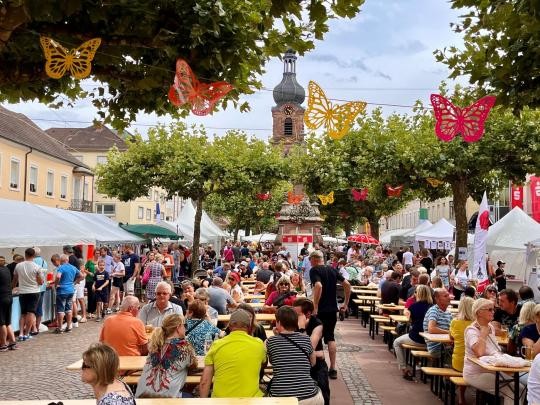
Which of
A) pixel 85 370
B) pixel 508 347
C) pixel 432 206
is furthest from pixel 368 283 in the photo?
pixel 432 206

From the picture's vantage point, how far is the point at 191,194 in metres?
31.1

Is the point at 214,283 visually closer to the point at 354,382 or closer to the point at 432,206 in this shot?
the point at 354,382

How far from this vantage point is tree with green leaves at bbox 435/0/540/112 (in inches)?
273

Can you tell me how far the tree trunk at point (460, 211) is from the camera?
21844 millimetres

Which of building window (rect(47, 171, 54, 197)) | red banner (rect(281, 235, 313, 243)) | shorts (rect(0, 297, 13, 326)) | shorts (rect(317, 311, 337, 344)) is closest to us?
shorts (rect(317, 311, 337, 344))

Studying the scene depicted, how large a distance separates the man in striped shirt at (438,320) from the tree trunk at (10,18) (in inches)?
267

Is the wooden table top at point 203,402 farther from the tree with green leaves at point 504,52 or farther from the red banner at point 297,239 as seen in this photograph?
the red banner at point 297,239

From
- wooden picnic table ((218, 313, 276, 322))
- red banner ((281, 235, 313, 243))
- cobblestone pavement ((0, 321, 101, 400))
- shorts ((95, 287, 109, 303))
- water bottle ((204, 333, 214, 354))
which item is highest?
red banner ((281, 235, 313, 243))

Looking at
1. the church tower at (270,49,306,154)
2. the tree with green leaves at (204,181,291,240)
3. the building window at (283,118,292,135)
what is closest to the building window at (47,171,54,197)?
the tree with green leaves at (204,181,291,240)

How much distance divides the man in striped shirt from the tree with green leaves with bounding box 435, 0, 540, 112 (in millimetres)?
3256

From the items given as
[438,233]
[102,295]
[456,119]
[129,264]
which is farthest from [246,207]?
[456,119]

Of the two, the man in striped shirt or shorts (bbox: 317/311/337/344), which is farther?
shorts (bbox: 317/311/337/344)

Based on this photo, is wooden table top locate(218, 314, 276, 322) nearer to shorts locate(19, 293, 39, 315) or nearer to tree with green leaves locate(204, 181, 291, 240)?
shorts locate(19, 293, 39, 315)

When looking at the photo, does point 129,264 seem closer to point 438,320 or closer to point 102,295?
point 102,295
